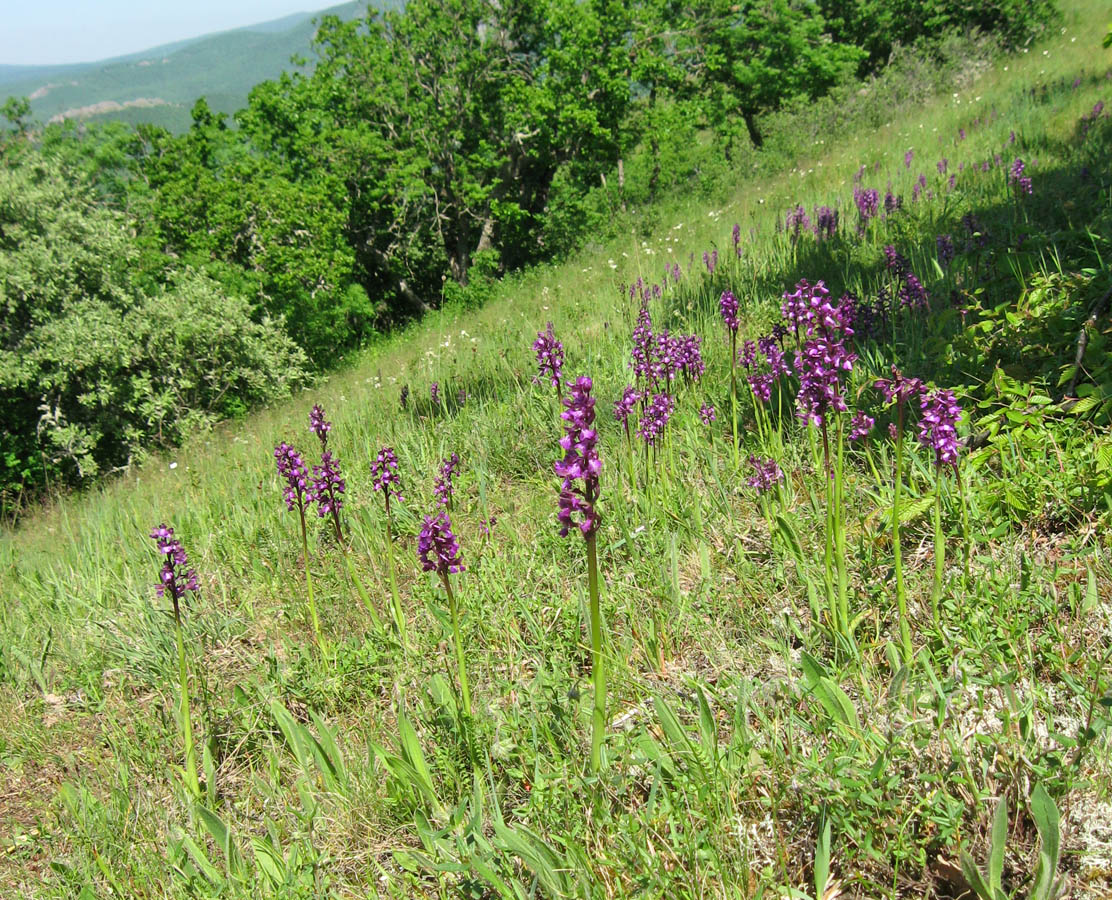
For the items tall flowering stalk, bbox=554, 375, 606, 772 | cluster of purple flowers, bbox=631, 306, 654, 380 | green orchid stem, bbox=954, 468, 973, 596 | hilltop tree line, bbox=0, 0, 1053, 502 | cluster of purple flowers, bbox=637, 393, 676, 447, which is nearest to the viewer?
tall flowering stalk, bbox=554, 375, 606, 772

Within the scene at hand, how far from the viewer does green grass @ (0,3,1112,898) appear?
172 cm

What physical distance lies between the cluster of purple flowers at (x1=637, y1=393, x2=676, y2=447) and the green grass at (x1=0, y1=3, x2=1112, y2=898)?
170 millimetres

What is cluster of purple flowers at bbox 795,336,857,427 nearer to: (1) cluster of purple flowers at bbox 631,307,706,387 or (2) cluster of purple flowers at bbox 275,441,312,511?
(1) cluster of purple flowers at bbox 631,307,706,387

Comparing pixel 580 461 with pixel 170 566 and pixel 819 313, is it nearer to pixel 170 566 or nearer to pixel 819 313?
pixel 819 313

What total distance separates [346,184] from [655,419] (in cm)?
2208

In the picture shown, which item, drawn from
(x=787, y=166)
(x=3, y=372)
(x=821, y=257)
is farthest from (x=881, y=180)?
(x=3, y=372)

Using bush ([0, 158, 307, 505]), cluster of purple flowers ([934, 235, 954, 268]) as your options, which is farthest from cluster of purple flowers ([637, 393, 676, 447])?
bush ([0, 158, 307, 505])

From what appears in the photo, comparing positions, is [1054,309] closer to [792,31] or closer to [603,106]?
[603,106]

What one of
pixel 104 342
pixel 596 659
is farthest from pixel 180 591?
pixel 104 342

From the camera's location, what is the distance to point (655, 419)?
3.26 m

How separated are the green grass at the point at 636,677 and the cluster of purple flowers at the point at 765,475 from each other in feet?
0.45

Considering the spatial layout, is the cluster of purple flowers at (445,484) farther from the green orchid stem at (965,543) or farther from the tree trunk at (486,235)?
the tree trunk at (486,235)

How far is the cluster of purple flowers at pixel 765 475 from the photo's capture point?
285cm

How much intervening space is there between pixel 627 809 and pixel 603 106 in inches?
974
